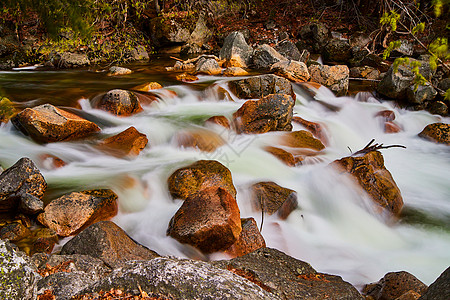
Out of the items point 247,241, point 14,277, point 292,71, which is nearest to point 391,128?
point 292,71

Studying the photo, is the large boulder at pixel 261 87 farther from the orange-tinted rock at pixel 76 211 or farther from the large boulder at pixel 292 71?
the orange-tinted rock at pixel 76 211

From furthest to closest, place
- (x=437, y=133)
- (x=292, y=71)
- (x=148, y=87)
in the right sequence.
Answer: (x=292, y=71), (x=148, y=87), (x=437, y=133)

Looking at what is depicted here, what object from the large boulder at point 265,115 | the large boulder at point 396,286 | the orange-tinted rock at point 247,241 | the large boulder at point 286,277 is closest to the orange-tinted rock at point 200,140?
the large boulder at point 265,115

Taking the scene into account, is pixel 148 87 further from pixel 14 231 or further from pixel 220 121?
pixel 14 231

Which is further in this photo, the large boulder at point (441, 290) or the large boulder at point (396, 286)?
the large boulder at point (396, 286)

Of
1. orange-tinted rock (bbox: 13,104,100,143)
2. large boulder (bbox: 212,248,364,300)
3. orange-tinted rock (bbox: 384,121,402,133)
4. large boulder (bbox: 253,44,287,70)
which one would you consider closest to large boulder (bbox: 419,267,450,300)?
large boulder (bbox: 212,248,364,300)

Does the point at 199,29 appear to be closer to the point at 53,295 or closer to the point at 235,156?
the point at 235,156

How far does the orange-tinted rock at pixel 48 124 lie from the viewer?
5.50 m

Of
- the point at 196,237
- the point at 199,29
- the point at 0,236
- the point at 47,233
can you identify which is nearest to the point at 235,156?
the point at 196,237

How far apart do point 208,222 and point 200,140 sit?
290 centimetres

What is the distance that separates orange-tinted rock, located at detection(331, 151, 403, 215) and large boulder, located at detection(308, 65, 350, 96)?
543 cm

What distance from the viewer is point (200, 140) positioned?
6.33 meters

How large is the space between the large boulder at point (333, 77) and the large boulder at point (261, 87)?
2527 millimetres

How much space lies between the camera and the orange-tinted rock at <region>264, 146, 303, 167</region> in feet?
19.7
